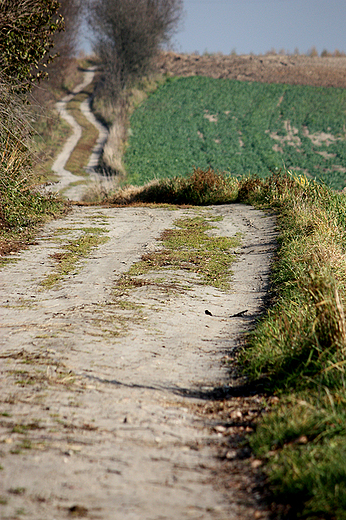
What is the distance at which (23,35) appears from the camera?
955 centimetres

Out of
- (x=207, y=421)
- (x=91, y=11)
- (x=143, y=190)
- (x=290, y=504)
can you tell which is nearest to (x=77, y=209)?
(x=143, y=190)

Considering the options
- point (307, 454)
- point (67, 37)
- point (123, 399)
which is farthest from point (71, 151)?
point (307, 454)

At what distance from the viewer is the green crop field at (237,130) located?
2859 centimetres

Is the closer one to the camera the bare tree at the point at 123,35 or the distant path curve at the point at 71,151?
the distant path curve at the point at 71,151

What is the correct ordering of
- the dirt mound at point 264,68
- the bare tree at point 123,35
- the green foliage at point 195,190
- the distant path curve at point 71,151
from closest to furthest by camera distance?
1. the green foliage at point 195,190
2. the distant path curve at point 71,151
3. the bare tree at point 123,35
4. the dirt mound at point 264,68

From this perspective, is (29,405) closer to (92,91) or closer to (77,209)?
(77,209)

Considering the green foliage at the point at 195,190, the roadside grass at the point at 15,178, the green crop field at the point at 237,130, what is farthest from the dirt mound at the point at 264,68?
the roadside grass at the point at 15,178

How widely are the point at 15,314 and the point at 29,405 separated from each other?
2197mm

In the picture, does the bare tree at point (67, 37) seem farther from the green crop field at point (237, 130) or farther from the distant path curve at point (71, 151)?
the green crop field at point (237, 130)

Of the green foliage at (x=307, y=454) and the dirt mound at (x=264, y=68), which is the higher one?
the dirt mound at (x=264, y=68)

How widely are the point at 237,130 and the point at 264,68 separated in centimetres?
2280

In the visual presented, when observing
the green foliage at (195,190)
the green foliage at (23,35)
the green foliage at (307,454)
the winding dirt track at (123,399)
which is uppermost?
the green foliage at (23,35)

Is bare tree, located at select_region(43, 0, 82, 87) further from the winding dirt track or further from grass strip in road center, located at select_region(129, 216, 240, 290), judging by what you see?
the winding dirt track

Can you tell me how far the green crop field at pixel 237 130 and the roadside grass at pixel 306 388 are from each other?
1862 centimetres
